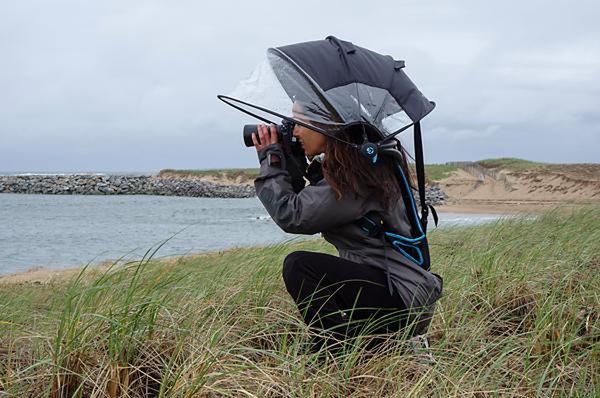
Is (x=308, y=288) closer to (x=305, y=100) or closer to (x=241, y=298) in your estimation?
(x=241, y=298)

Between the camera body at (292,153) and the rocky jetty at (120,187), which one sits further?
the rocky jetty at (120,187)

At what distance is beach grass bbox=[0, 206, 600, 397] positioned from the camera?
2.35m

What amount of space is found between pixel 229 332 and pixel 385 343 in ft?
2.06

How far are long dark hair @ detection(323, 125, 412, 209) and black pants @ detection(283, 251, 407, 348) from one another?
0.31m

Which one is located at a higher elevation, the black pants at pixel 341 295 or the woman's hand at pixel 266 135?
the woman's hand at pixel 266 135

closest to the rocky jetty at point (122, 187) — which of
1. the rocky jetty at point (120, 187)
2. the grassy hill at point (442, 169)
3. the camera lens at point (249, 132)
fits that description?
the rocky jetty at point (120, 187)

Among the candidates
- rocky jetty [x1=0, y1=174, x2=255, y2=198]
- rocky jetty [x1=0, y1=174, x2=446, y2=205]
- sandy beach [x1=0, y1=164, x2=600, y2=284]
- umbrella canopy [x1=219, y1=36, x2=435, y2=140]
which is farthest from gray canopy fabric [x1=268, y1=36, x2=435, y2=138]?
rocky jetty [x1=0, y1=174, x2=446, y2=205]

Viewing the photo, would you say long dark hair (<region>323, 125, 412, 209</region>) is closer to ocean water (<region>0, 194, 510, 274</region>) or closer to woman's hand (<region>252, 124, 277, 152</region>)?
woman's hand (<region>252, 124, 277, 152</region>)

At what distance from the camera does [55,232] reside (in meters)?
19.5

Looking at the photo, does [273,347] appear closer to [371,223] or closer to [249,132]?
[371,223]

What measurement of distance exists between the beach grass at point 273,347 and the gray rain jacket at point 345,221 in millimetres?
231

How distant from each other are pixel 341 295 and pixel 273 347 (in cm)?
35

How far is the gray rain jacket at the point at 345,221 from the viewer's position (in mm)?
2744

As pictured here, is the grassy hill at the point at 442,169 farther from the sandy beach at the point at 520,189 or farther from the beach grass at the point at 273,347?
the beach grass at the point at 273,347
